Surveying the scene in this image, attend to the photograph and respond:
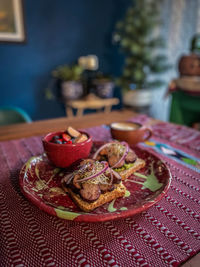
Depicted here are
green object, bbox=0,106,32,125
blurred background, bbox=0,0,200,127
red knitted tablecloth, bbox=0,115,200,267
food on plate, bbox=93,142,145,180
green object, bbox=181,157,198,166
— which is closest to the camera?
red knitted tablecloth, bbox=0,115,200,267

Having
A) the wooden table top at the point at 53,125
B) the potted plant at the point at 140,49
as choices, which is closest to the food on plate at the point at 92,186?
the wooden table top at the point at 53,125

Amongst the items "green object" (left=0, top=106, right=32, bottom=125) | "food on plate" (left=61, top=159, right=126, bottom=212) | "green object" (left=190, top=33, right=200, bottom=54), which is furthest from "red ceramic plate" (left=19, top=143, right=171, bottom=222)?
"green object" (left=190, top=33, right=200, bottom=54)

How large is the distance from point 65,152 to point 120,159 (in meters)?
0.15

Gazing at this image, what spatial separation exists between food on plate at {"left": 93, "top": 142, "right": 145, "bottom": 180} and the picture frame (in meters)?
Answer: 2.79

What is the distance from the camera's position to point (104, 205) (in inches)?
19.8

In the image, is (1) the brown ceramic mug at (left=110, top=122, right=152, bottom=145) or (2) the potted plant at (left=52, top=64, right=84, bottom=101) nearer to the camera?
(1) the brown ceramic mug at (left=110, top=122, right=152, bottom=145)

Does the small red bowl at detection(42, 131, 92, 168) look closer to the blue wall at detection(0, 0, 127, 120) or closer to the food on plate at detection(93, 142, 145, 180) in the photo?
the food on plate at detection(93, 142, 145, 180)

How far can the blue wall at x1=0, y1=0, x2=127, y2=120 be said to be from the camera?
3.00 meters

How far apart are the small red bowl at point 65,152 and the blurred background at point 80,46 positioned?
7.45ft

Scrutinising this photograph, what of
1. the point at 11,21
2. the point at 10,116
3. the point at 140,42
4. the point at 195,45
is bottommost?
the point at 10,116

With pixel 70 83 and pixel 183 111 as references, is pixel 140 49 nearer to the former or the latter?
pixel 70 83

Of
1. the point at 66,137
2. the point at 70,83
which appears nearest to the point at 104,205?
the point at 66,137

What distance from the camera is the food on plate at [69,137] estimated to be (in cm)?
66

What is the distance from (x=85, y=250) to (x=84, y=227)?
6 cm
